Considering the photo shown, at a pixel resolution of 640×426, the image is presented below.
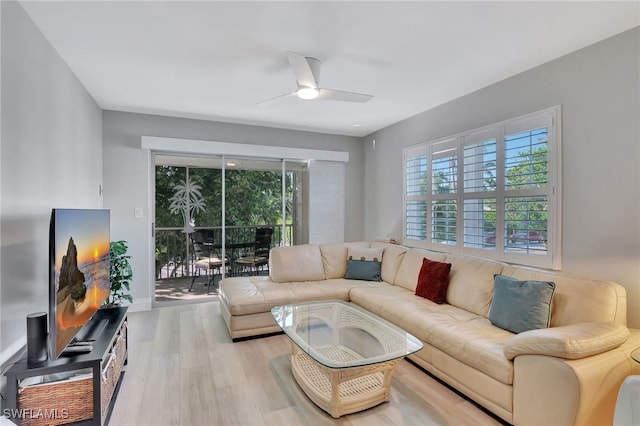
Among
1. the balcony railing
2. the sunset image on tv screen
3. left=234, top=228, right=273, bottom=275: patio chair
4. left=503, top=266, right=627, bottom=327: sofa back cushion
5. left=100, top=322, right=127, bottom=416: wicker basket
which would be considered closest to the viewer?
the sunset image on tv screen

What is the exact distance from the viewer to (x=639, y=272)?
2174mm

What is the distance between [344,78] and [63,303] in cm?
269

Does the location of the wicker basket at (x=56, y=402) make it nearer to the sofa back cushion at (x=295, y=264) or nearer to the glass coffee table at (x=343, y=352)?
the glass coffee table at (x=343, y=352)

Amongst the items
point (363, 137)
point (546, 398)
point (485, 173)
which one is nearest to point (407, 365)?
point (546, 398)

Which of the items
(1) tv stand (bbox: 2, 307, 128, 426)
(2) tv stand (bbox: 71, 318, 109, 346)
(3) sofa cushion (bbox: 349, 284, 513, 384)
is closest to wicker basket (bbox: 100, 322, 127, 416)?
(1) tv stand (bbox: 2, 307, 128, 426)

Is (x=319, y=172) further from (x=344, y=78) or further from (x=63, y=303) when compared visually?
(x=63, y=303)

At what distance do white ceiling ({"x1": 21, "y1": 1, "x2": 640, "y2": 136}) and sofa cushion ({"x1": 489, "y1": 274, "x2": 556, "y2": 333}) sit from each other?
180 centimetres

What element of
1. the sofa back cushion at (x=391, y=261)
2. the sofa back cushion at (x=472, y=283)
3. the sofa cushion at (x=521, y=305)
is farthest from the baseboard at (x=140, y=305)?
the sofa cushion at (x=521, y=305)

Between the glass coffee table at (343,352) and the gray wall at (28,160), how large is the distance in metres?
1.65

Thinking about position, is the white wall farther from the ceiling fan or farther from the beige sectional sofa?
the ceiling fan

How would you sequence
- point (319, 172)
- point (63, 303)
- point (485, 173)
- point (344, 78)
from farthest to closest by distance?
point (319, 172) → point (485, 173) → point (344, 78) → point (63, 303)

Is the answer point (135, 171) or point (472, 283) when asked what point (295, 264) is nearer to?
point (472, 283)

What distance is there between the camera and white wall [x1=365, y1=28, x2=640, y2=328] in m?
2.21

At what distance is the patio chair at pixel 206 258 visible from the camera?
4.54 metres
